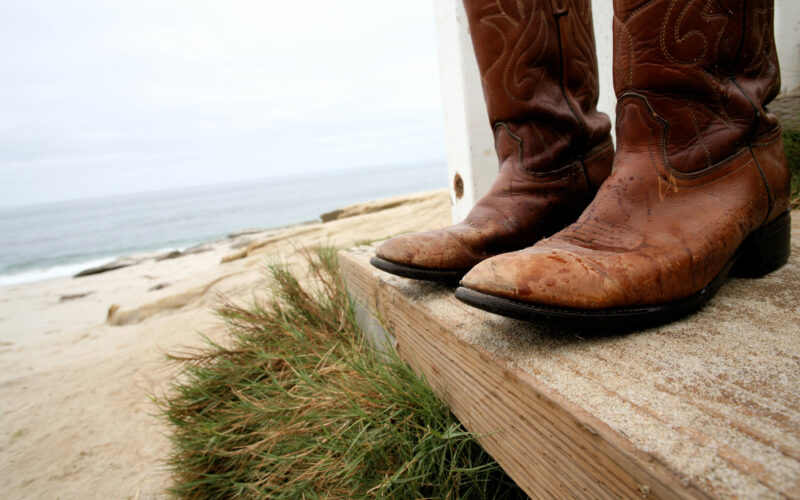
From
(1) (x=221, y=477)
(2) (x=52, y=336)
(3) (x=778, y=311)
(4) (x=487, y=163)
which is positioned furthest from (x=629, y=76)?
(2) (x=52, y=336)

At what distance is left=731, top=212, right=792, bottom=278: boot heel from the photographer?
780mm

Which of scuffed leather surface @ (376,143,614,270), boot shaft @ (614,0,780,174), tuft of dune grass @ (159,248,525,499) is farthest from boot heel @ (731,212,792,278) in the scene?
tuft of dune grass @ (159,248,525,499)

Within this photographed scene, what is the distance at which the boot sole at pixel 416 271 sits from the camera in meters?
0.93

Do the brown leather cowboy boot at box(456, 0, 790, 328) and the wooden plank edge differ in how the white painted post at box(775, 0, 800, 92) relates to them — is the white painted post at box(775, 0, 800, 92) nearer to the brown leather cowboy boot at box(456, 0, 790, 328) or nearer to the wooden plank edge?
the brown leather cowboy boot at box(456, 0, 790, 328)

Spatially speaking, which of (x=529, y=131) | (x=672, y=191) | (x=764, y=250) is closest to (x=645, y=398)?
(x=672, y=191)

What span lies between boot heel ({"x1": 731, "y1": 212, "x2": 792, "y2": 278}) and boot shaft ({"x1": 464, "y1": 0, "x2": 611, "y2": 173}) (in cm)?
42

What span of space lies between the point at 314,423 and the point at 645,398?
2.58 ft

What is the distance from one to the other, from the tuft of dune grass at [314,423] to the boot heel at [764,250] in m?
0.62

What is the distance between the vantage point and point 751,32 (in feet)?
2.47

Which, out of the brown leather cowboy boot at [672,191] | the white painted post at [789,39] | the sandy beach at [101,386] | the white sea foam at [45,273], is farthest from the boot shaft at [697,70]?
the white sea foam at [45,273]

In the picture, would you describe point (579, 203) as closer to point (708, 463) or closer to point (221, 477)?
point (708, 463)

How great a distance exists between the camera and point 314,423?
1.03m

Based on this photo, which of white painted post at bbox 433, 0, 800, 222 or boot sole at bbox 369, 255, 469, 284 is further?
white painted post at bbox 433, 0, 800, 222

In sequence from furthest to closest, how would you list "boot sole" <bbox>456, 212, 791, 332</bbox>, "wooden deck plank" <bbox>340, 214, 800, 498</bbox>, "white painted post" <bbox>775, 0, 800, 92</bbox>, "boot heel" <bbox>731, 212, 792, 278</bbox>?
"white painted post" <bbox>775, 0, 800, 92</bbox>, "boot heel" <bbox>731, 212, 792, 278</bbox>, "boot sole" <bbox>456, 212, 791, 332</bbox>, "wooden deck plank" <bbox>340, 214, 800, 498</bbox>
